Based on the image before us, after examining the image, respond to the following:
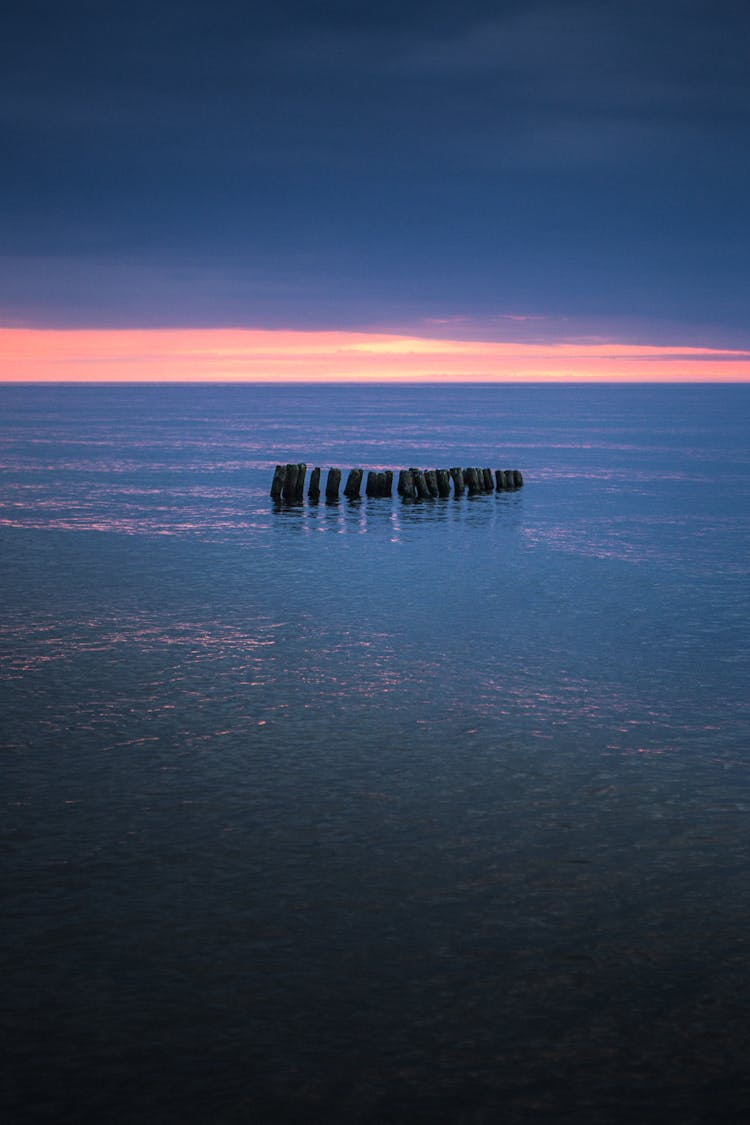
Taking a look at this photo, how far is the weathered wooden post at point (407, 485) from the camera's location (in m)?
39.7

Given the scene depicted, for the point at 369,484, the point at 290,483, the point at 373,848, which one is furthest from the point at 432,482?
the point at 373,848

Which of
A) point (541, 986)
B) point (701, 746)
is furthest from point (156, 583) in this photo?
point (541, 986)

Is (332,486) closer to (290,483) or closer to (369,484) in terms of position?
(369,484)

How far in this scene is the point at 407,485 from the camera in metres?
39.8

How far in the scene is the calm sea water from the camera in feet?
21.8

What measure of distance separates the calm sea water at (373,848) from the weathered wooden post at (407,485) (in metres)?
15.4

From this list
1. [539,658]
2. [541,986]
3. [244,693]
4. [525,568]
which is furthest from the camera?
[525,568]

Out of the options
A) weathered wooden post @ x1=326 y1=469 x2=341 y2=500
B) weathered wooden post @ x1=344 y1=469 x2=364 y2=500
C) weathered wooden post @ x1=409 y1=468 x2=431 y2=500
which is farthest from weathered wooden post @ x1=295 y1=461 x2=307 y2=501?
weathered wooden post @ x1=409 y1=468 x2=431 y2=500

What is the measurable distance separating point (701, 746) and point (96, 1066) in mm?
8316

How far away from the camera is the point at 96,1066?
21.7ft

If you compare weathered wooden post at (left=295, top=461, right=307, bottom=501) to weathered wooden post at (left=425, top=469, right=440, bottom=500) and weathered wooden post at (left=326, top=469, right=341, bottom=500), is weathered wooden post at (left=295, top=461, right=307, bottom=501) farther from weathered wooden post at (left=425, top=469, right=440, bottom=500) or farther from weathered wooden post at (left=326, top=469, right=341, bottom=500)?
weathered wooden post at (left=425, top=469, right=440, bottom=500)

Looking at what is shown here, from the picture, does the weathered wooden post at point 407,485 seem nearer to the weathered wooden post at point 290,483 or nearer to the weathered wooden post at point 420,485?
the weathered wooden post at point 420,485

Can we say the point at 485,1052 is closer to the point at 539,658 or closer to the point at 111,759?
the point at 111,759

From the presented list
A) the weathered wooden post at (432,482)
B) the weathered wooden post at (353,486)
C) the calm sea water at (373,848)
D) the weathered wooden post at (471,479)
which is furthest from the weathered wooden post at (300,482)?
the calm sea water at (373,848)
